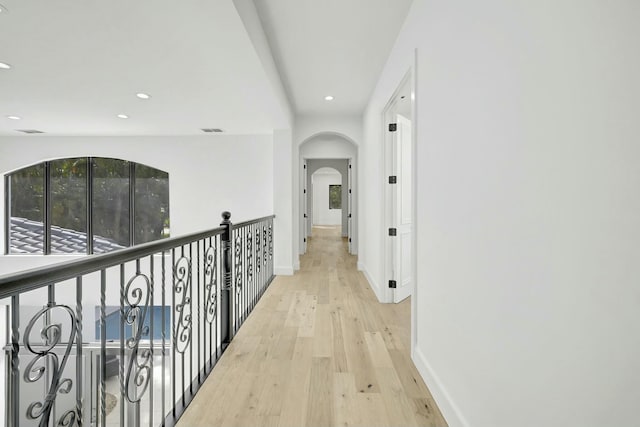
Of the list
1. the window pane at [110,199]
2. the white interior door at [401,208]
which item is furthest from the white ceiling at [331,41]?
the window pane at [110,199]

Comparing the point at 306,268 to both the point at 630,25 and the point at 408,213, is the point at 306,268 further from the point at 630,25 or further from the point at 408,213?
the point at 630,25

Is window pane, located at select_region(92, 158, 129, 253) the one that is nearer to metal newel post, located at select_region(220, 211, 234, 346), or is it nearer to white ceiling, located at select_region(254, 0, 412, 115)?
→ white ceiling, located at select_region(254, 0, 412, 115)

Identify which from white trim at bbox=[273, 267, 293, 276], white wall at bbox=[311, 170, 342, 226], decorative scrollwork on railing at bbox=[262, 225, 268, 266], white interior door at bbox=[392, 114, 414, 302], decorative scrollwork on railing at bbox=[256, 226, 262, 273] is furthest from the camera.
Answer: white wall at bbox=[311, 170, 342, 226]

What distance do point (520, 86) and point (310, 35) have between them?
226cm

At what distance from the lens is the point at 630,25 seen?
666 millimetres

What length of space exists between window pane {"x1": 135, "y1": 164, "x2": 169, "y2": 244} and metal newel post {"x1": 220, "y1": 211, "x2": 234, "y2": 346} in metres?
4.34

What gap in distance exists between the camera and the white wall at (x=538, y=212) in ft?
2.29

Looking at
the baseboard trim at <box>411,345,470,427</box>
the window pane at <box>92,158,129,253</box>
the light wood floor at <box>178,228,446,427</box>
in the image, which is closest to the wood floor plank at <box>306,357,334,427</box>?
the light wood floor at <box>178,228,446,427</box>

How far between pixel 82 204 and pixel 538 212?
750cm

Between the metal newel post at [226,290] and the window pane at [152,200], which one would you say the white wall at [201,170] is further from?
the metal newel post at [226,290]

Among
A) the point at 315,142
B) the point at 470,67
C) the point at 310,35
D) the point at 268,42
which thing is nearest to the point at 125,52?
the point at 268,42

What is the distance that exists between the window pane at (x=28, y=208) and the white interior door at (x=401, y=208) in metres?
6.78

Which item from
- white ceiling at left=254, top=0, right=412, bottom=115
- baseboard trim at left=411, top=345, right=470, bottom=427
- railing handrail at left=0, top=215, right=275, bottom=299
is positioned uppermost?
white ceiling at left=254, top=0, right=412, bottom=115

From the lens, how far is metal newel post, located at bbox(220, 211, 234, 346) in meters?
2.57
